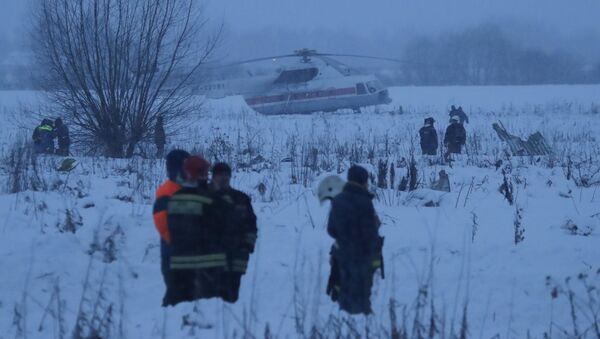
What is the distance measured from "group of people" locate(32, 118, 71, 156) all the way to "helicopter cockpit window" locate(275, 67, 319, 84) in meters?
17.6

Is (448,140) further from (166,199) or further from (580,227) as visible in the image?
(166,199)

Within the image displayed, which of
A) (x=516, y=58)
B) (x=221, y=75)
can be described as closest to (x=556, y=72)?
(x=516, y=58)

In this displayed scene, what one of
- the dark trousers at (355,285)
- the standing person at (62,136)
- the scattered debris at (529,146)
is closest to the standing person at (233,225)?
the dark trousers at (355,285)

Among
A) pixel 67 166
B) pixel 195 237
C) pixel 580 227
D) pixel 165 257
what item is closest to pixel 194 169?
pixel 195 237

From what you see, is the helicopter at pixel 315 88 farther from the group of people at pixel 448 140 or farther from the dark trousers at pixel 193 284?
the dark trousers at pixel 193 284

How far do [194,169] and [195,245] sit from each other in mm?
508

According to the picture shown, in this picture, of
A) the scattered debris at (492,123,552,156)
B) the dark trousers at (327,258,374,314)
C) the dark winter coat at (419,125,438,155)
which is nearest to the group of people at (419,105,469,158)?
the dark winter coat at (419,125,438,155)

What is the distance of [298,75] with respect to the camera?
33000 millimetres

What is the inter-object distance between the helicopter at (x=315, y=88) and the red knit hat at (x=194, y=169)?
2777 centimetres

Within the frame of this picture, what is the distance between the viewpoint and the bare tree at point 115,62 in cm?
1443

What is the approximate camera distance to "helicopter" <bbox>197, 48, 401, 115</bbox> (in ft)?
107

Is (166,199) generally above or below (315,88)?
below

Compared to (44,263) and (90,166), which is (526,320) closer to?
(44,263)

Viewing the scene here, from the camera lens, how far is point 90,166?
482 inches
